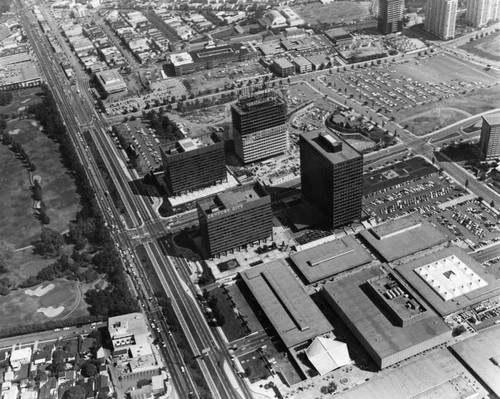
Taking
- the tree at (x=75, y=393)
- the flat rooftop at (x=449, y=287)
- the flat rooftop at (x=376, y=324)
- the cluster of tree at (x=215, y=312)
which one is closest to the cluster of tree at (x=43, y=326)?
the tree at (x=75, y=393)

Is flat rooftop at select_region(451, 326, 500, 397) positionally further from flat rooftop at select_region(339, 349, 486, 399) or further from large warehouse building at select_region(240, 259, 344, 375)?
large warehouse building at select_region(240, 259, 344, 375)

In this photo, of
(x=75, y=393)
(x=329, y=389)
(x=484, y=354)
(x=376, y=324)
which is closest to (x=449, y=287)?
(x=484, y=354)

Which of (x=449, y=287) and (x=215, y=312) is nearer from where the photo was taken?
(x=449, y=287)

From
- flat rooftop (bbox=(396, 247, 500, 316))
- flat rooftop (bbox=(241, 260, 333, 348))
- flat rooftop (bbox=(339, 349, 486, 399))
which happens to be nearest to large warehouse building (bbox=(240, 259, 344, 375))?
flat rooftop (bbox=(241, 260, 333, 348))

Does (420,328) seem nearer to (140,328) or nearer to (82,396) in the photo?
(140,328)

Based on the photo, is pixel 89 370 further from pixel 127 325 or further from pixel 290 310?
pixel 290 310

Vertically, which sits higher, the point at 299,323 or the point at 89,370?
the point at 299,323

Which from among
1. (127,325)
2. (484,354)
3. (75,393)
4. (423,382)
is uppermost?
(127,325)

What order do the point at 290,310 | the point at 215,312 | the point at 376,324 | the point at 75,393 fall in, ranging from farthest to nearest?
the point at 215,312 → the point at 290,310 → the point at 376,324 → the point at 75,393

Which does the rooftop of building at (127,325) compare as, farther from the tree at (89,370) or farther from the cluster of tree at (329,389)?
the cluster of tree at (329,389)
